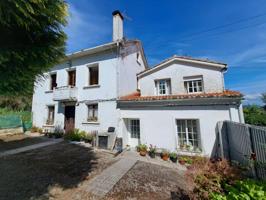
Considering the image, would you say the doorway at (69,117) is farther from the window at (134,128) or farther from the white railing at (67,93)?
the window at (134,128)

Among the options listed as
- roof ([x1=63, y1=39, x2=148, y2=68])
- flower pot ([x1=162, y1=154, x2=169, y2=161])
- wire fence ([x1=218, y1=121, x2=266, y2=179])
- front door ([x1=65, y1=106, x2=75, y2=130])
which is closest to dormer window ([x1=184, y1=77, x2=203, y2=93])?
wire fence ([x1=218, y1=121, x2=266, y2=179])

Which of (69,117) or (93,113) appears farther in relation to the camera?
(69,117)

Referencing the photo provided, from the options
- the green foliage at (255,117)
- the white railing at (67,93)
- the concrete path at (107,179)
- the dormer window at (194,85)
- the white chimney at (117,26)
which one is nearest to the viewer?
the concrete path at (107,179)

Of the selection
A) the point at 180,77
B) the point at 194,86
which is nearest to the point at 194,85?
the point at 194,86

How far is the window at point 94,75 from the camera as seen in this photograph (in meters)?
12.9

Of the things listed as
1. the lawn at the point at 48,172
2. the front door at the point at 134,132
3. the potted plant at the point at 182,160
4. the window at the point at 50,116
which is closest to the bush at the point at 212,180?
the lawn at the point at 48,172

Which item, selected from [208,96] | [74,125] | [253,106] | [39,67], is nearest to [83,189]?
[39,67]

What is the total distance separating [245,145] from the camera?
5930 mm

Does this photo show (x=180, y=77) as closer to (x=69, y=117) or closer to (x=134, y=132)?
(x=134, y=132)

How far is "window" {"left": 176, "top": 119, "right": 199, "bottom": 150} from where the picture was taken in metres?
9.09

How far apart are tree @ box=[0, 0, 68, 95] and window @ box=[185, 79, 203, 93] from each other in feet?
28.5

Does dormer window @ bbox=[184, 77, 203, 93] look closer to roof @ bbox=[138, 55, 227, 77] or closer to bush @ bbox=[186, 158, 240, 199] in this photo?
roof @ bbox=[138, 55, 227, 77]

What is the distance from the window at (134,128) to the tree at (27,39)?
7.86m

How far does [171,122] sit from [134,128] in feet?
10.3
